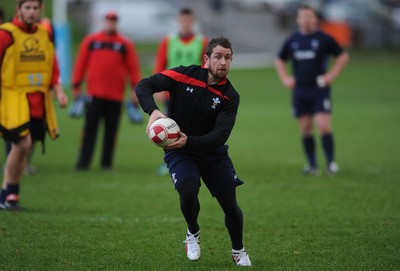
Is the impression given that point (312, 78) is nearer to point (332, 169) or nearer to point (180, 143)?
point (332, 169)

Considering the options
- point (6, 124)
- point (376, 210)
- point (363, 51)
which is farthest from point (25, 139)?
point (363, 51)

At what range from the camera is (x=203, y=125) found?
711 cm

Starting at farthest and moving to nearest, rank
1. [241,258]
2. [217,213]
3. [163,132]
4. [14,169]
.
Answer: [217,213] < [14,169] < [241,258] < [163,132]

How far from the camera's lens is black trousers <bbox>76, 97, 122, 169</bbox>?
1358cm

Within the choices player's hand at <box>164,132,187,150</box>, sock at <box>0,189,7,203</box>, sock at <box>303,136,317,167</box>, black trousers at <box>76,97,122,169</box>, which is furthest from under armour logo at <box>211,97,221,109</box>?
black trousers at <box>76,97,122,169</box>

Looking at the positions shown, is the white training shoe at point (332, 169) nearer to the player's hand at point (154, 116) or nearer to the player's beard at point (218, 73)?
the player's beard at point (218, 73)

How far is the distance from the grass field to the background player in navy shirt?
62cm

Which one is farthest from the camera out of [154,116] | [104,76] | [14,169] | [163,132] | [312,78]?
[104,76]

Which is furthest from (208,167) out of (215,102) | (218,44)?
(218,44)

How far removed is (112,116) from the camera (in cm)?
1373

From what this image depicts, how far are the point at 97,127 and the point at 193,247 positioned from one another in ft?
22.8

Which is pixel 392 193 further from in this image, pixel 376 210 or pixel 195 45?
pixel 195 45

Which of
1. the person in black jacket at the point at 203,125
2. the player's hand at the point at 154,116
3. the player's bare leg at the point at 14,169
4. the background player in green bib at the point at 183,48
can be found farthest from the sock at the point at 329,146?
the player's hand at the point at 154,116

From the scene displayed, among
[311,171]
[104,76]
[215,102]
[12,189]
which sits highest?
[215,102]
